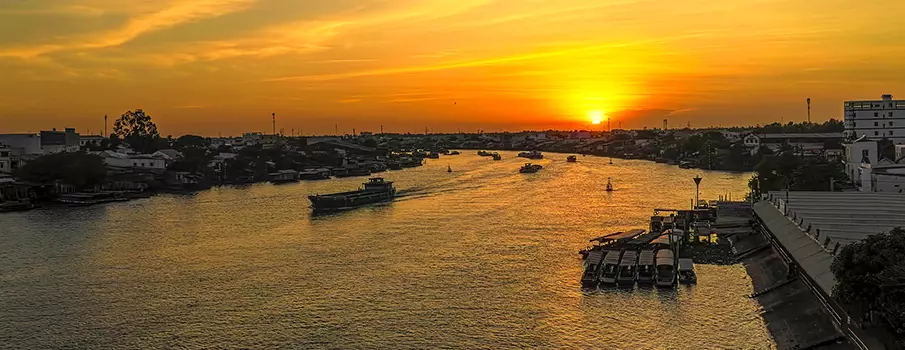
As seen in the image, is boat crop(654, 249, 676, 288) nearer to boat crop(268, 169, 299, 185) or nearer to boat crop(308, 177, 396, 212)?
boat crop(308, 177, 396, 212)

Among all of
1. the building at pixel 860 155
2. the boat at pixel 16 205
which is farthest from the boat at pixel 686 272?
the boat at pixel 16 205

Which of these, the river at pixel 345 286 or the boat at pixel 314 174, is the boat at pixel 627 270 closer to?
the river at pixel 345 286

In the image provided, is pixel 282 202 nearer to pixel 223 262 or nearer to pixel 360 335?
pixel 223 262

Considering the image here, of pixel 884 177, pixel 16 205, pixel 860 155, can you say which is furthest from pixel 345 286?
pixel 16 205

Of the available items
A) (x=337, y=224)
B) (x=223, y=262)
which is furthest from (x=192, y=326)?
(x=337, y=224)

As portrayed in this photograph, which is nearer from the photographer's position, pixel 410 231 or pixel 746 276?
pixel 746 276
